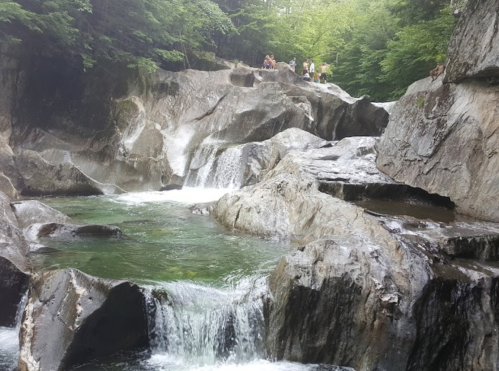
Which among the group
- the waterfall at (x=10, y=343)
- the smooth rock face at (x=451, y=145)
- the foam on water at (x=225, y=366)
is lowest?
the waterfall at (x=10, y=343)

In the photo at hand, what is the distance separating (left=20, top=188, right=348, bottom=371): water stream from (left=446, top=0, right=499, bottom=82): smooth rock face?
546 centimetres

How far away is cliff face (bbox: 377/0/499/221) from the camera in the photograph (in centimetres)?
878

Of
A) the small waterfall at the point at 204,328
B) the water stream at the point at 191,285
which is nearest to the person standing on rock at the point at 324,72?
the water stream at the point at 191,285

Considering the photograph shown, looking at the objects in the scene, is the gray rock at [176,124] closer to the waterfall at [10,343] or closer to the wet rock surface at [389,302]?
the waterfall at [10,343]

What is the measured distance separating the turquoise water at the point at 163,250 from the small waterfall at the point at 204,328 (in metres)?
0.52

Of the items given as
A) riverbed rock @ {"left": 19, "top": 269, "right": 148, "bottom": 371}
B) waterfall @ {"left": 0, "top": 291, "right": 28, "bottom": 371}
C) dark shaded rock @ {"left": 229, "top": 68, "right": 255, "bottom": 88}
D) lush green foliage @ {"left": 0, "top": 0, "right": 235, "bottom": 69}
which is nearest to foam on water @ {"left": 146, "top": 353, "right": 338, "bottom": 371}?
riverbed rock @ {"left": 19, "top": 269, "right": 148, "bottom": 371}

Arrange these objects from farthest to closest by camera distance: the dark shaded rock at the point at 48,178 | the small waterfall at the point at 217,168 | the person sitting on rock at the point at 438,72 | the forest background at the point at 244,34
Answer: the forest background at the point at 244,34 → the small waterfall at the point at 217,168 → the dark shaded rock at the point at 48,178 → the person sitting on rock at the point at 438,72

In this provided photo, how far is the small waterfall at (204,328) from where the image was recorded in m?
5.82

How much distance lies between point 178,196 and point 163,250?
21.8ft

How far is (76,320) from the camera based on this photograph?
5359 millimetres

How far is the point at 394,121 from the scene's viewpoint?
471 inches

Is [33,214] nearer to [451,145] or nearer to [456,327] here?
[456,327]

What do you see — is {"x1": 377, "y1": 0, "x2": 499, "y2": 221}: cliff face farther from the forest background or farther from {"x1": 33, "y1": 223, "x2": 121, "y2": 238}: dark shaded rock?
{"x1": 33, "y1": 223, "x2": 121, "y2": 238}: dark shaded rock

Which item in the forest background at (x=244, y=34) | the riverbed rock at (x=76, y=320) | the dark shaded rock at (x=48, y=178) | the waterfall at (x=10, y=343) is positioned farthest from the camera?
the forest background at (x=244, y=34)
